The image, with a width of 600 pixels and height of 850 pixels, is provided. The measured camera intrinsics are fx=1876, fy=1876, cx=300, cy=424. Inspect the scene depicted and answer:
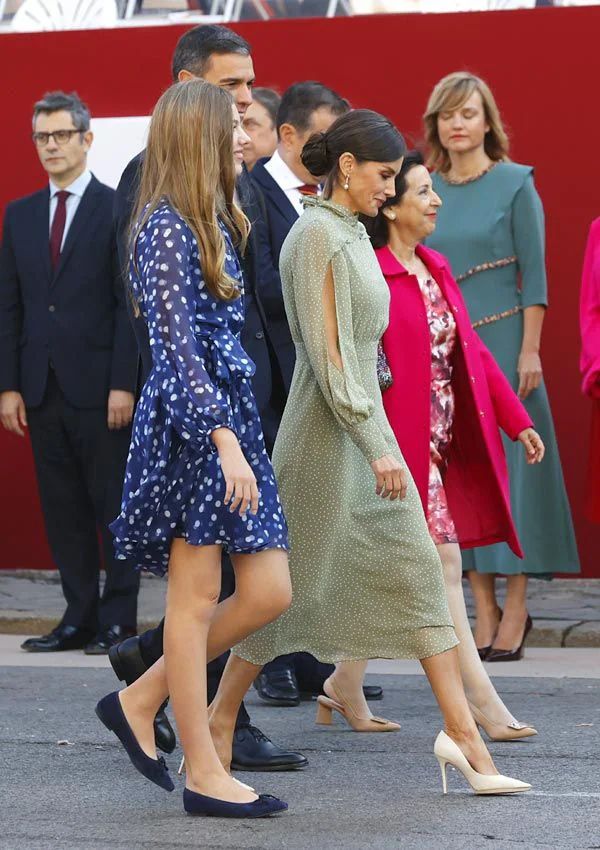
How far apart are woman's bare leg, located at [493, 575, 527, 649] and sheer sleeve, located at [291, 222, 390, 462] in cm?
273

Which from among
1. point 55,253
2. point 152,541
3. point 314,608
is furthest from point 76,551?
point 152,541

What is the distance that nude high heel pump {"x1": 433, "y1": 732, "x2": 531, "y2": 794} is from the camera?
4902 millimetres

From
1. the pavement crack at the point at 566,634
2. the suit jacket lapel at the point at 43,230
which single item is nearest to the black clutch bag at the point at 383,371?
the pavement crack at the point at 566,634

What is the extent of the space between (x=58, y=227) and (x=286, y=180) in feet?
5.85

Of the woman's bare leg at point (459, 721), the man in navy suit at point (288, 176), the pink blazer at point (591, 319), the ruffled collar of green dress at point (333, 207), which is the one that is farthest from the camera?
the pink blazer at point (591, 319)

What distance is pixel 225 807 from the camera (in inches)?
184

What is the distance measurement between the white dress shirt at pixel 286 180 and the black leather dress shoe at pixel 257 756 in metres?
2.09

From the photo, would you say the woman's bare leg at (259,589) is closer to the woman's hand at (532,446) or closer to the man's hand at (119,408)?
the woman's hand at (532,446)

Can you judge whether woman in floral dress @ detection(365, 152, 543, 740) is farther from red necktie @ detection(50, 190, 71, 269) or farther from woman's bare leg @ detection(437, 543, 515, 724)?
red necktie @ detection(50, 190, 71, 269)

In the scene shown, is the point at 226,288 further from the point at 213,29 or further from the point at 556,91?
the point at 556,91

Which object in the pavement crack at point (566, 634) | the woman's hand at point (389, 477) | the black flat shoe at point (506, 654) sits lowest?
the black flat shoe at point (506, 654)

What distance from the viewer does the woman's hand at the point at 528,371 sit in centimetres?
779

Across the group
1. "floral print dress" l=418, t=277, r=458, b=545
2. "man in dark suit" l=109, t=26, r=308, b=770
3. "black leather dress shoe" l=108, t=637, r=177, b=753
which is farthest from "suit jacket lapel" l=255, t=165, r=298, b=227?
"black leather dress shoe" l=108, t=637, r=177, b=753

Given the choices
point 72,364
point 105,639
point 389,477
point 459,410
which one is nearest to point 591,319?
point 459,410
